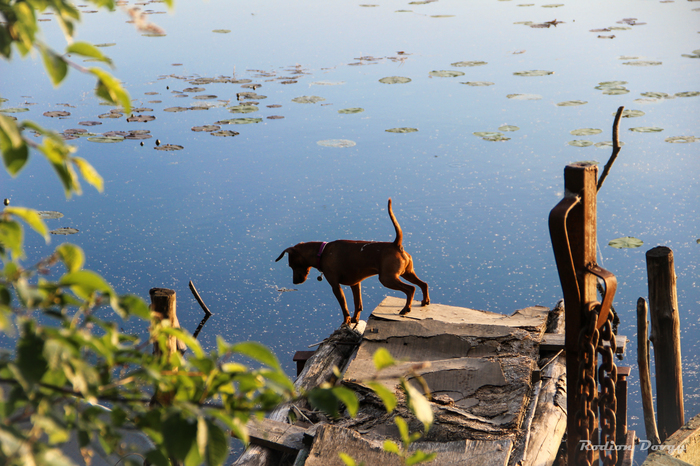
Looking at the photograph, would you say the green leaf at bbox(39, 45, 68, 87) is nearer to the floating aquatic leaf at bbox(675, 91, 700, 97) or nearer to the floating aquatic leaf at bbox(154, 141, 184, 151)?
the floating aquatic leaf at bbox(154, 141, 184, 151)

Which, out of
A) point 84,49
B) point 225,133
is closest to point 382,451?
point 84,49

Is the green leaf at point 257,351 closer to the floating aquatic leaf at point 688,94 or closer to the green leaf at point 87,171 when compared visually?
the green leaf at point 87,171

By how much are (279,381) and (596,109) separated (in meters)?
8.21

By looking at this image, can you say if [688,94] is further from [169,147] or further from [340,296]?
[340,296]

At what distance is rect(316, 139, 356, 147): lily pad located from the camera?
7434 mm

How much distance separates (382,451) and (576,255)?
3.36 feet

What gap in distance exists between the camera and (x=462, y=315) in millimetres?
3637

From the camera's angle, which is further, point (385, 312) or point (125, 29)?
point (125, 29)

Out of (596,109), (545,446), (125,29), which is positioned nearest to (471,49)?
(596,109)

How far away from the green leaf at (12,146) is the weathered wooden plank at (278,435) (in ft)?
6.58

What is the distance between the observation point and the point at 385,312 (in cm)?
366

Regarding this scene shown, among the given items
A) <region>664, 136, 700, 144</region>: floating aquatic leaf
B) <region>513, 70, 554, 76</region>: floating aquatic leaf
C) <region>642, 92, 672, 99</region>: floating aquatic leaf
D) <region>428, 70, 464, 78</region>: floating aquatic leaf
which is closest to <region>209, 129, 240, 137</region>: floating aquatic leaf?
<region>428, 70, 464, 78</region>: floating aquatic leaf

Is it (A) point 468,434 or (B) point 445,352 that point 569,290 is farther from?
(B) point 445,352

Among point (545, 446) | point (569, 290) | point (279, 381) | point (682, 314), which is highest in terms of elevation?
point (279, 381)
